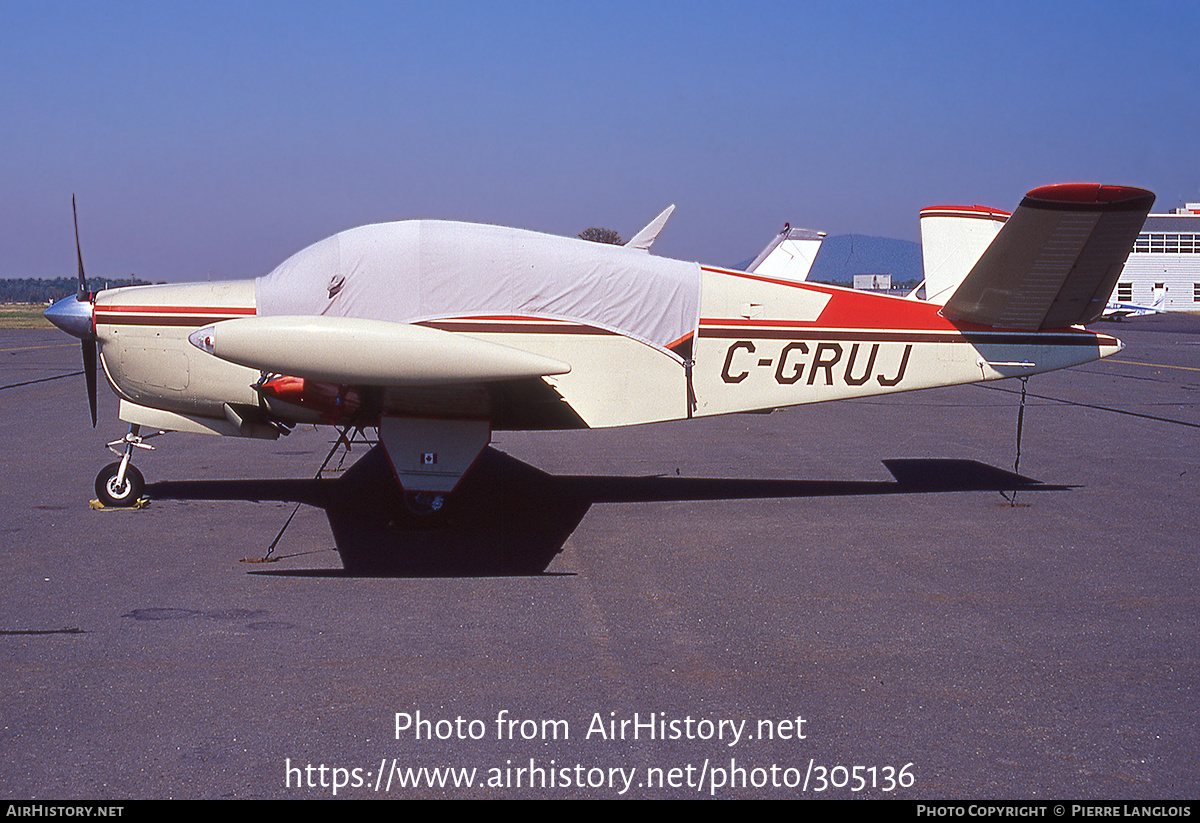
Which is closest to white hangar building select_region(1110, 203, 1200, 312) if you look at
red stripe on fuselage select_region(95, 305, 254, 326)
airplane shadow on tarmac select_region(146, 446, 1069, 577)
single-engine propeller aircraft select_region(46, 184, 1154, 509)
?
airplane shadow on tarmac select_region(146, 446, 1069, 577)

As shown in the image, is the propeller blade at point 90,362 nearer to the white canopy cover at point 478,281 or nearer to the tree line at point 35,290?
the white canopy cover at point 478,281

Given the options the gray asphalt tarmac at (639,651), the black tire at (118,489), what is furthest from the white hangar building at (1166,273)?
the black tire at (118,489)

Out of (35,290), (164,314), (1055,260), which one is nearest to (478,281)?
(164,314)

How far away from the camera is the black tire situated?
797 centimetres

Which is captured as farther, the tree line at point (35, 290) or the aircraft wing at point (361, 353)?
the tree line at point (35, 290)

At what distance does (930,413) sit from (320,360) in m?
11.3

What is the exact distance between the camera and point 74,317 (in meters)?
7.70

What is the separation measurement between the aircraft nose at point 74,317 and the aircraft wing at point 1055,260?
7374 millimetres

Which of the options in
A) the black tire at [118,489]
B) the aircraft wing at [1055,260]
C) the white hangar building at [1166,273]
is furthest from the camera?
the white hangar building at [1166,273]

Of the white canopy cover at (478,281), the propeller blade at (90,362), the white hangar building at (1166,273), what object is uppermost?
the white canopy cover at (478,281)

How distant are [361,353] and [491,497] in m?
3.04

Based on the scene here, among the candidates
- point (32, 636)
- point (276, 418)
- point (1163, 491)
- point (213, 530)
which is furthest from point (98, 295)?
point (1163, 491)

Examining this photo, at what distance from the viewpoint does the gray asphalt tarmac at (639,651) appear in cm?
366

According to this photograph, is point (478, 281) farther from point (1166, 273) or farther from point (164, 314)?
point (1166, 273)
